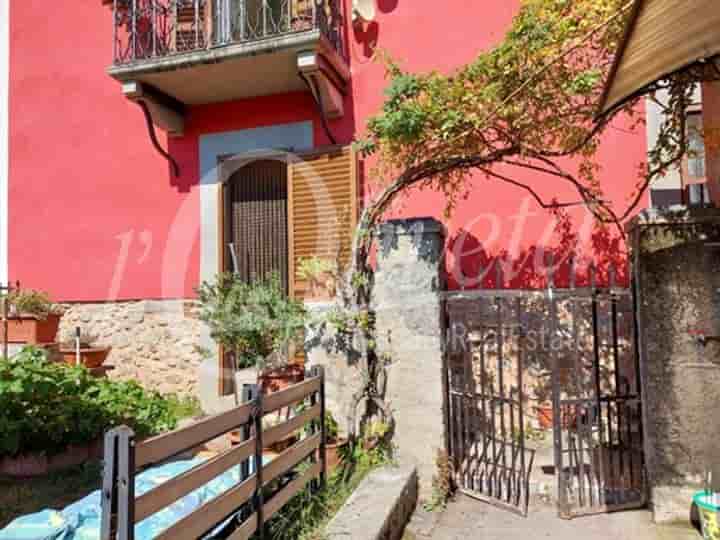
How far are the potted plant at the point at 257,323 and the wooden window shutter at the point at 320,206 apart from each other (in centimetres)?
102

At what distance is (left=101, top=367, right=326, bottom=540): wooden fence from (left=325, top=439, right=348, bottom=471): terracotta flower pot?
34 cm

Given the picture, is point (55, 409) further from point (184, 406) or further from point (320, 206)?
point (320, 206)

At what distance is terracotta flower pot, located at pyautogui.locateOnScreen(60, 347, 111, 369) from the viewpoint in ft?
22.8

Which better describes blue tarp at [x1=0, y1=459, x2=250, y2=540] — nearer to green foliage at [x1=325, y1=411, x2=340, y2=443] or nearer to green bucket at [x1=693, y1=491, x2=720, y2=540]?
green foliage at [x1=325, y1=411, x2=340, y2=443]

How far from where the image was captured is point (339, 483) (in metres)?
3.90

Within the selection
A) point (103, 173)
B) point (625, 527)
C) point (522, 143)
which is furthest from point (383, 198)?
point (103, 173)

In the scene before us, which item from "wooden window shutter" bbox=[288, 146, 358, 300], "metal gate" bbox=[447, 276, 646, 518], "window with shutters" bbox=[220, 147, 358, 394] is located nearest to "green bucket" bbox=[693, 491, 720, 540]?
"metal gate" bbox=[447, 276, 646, 518]

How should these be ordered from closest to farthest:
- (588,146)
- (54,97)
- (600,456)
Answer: (600,456)
(588,146)
(54,97)

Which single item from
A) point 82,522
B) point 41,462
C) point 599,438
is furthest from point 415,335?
point 41,462

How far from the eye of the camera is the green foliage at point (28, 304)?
6.94 m

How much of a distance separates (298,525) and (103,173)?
642 centimetres

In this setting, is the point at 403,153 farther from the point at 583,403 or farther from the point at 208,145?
the point at 208,145

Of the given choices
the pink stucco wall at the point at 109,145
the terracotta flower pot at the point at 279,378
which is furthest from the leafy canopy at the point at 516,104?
the pink stucco wall at the point at 109,145

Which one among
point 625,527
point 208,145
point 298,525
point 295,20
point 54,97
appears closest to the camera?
point 298,525
